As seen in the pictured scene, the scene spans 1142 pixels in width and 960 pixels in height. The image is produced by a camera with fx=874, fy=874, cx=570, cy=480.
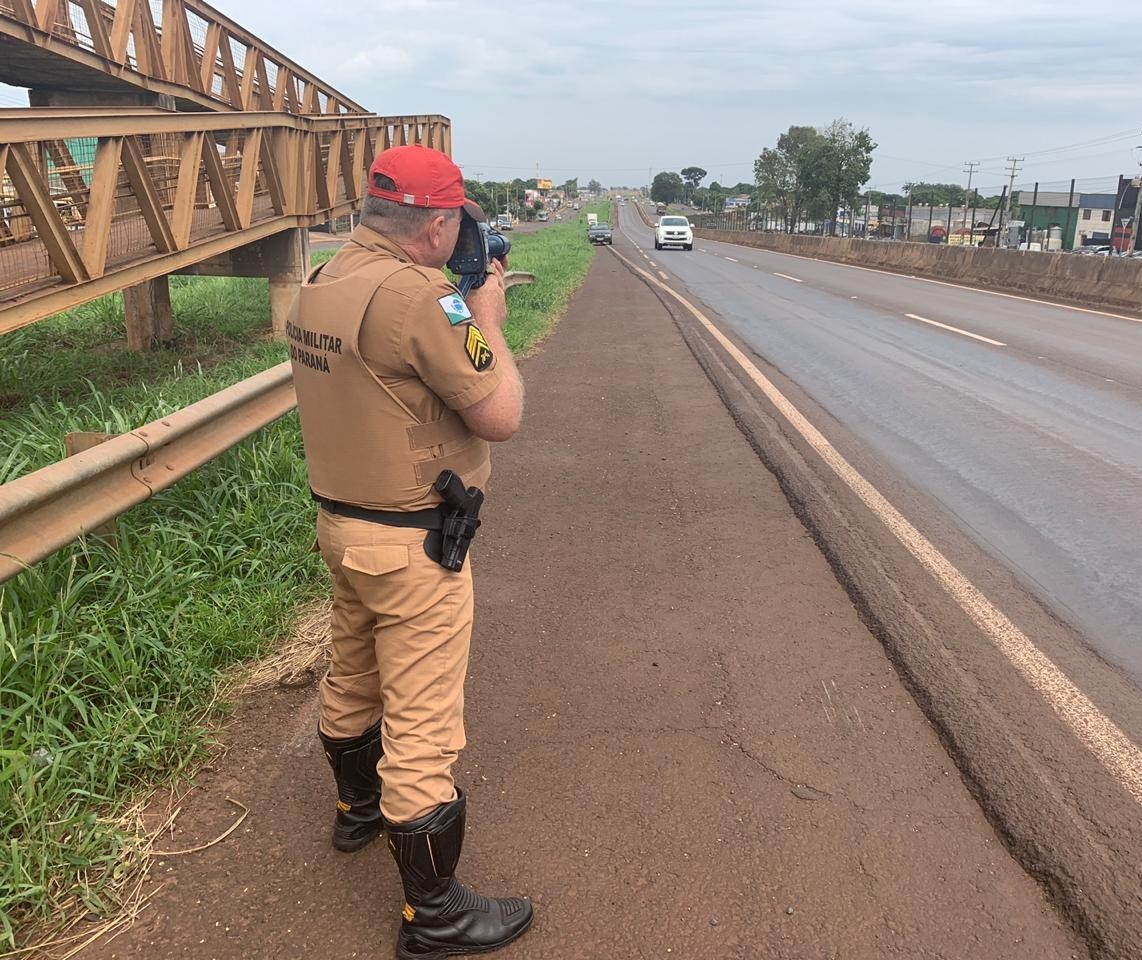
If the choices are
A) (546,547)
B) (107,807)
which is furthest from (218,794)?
(546,547)

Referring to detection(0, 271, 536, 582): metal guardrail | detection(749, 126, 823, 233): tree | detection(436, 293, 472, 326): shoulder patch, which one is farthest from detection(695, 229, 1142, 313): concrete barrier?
detection(749, 126, 823, 233): tree

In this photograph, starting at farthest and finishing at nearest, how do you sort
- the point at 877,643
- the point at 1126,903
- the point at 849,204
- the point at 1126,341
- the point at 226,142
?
1. the point at 849,204
2. the point at 1126,341
3. the point at 226,142
4. the point at 877,643
5. the point at 1126,903

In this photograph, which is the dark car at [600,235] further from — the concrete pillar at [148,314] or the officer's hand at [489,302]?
the officer's hand at [489,302]

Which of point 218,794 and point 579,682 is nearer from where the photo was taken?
point 218,794

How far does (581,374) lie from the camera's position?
9.72 m

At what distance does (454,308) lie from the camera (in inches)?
81.9

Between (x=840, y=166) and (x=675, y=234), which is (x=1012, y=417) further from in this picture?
(x=840, y=166)

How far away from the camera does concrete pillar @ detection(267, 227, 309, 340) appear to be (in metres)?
10.1

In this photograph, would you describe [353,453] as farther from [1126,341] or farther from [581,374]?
[1126,341]

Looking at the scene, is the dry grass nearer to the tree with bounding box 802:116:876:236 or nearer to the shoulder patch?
the shoulder patch

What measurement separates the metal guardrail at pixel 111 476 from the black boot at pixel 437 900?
161 cm

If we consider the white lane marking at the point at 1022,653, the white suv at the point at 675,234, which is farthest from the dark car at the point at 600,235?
the white lane marking at the point at 1022,653

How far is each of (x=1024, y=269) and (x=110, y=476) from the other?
893 inches

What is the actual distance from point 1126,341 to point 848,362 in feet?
16.0
